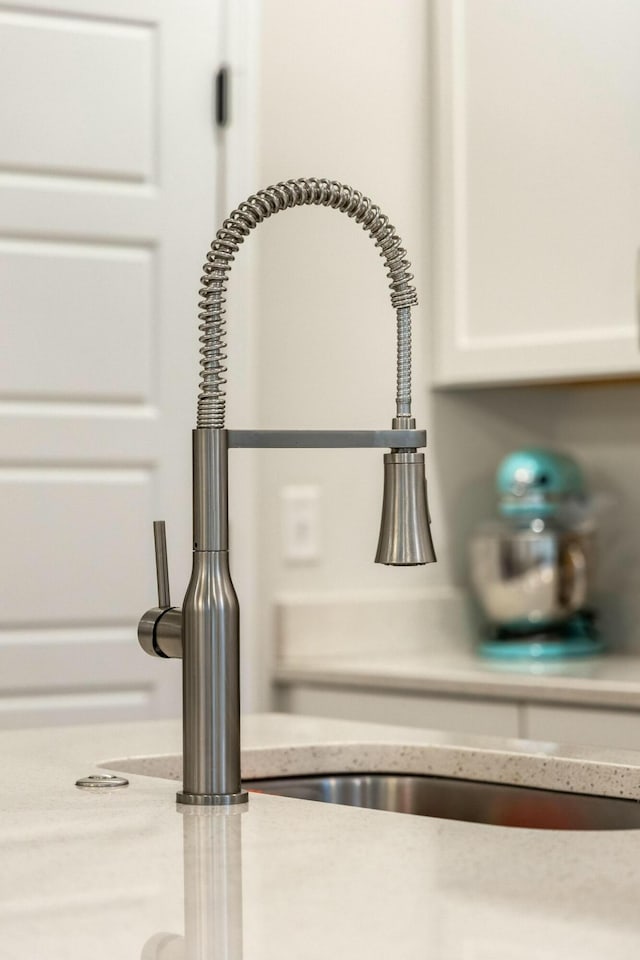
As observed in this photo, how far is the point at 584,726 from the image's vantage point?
6.88ft

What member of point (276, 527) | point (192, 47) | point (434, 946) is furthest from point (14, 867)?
point (192, 47)

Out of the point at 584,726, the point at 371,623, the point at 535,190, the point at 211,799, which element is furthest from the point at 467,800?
the point at 535,190

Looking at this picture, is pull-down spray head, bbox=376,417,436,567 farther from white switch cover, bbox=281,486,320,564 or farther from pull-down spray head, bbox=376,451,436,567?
white switch cover, bbox=281,486,320,564

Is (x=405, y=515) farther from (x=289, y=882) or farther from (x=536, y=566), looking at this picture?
(x=536, y=566)

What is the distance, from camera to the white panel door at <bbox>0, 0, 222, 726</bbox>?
7.77 feet

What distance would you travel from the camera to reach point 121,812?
3.16ft

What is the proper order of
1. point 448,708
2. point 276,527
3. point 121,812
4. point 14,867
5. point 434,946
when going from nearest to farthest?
point 434,946 < point 14,867 < point 121,812 < point 448,708 < point 276,527

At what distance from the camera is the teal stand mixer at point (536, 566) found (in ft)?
8.32

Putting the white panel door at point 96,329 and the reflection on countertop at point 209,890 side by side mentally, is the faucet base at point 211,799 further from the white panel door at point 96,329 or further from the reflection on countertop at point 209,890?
the white panel door at point 96,329

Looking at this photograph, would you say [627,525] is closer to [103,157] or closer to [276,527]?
[276,527]

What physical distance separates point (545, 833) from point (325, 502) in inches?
69.1

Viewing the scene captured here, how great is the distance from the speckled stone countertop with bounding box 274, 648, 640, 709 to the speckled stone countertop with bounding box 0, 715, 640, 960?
0.96m

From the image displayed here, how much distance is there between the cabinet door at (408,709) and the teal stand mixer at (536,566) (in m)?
0.30

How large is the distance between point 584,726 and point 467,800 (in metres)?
0.89
